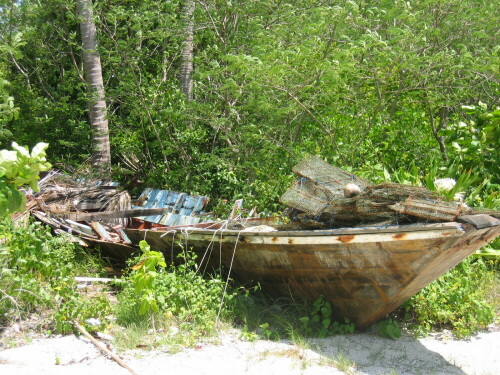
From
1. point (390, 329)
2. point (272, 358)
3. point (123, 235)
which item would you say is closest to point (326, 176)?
point (390, 329)

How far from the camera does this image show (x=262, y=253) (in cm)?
573

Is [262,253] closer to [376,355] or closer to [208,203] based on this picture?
[376,355]

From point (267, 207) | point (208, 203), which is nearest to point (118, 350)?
point (267, 207)

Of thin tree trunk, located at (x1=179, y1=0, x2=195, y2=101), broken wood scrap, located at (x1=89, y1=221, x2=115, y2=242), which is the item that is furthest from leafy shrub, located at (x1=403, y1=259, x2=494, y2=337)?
thin tree trunk, located at (x1=179, y1=0, x2=195, y2=101)

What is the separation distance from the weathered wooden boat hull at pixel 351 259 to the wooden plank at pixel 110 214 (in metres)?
2.55

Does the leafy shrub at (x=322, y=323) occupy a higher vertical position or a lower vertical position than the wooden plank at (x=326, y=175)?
lower

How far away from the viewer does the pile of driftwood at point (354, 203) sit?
4.90 metres

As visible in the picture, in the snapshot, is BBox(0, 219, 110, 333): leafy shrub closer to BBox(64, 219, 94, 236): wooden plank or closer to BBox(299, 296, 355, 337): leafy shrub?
BBox(64, 219, 94, 236): wooden plank

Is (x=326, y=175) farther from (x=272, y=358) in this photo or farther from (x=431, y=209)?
(x=272, y=358)

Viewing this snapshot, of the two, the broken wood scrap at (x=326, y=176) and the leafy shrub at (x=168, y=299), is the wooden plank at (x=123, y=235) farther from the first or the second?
the broken wood scrap at (x=326, y=176)

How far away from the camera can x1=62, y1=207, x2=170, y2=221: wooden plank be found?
28.1 feet

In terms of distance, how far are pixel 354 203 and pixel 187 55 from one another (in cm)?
661

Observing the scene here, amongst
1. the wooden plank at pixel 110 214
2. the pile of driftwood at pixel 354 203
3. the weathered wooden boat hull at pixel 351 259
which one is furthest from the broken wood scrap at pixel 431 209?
the wooden plank at pixel 110 214

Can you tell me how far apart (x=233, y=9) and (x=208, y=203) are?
135 inches
